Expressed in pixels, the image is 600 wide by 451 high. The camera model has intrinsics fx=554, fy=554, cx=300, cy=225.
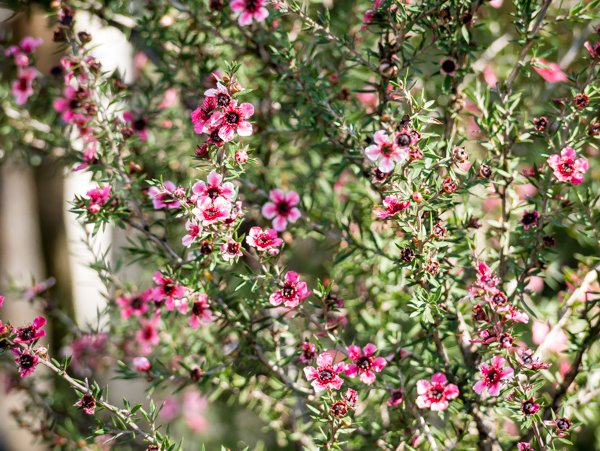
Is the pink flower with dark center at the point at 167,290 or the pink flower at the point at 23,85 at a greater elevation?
the pink flower at the point at 23,85

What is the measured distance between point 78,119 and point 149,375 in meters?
0.99

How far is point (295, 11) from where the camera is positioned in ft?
5.43

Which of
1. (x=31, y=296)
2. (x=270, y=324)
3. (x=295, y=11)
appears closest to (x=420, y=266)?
(x=270, y=324)

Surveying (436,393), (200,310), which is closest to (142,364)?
(200,310)

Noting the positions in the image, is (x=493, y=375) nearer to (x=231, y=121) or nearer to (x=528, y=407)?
(x=528, y=407)

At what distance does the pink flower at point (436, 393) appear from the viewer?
1.58m

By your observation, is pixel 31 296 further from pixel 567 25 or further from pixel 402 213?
pixel 567 25

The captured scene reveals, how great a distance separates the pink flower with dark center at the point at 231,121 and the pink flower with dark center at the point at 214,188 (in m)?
0.11

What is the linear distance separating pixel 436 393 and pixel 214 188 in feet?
2.87

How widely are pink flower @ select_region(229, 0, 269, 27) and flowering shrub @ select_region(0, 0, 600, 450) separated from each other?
14mm

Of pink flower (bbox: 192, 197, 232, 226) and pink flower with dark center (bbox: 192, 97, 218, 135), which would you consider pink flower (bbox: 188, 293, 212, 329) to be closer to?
pink flower (bbox: 192, 197, 232, 226)

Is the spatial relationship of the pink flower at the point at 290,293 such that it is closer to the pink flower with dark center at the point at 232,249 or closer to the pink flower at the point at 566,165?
the pink flower with dark center at the point at 232,249

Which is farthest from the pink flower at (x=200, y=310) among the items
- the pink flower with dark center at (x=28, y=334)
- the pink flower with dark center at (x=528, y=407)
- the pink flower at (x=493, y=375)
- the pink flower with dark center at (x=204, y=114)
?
the pink flower with dark center at (x=528, y=407)

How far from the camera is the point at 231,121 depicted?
149 cm
